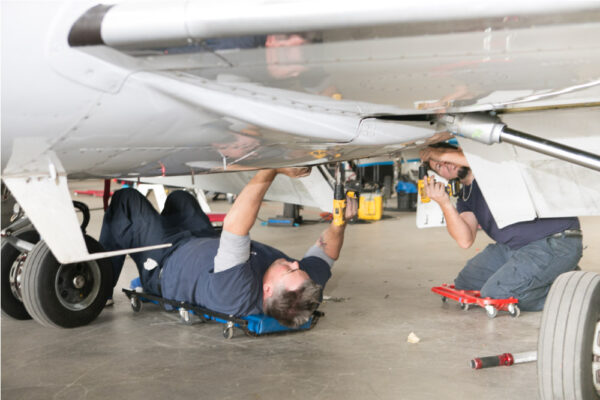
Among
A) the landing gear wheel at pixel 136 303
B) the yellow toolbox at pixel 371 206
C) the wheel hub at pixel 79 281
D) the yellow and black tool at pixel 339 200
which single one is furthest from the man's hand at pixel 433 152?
the yellow toolbox at pixel 371 206

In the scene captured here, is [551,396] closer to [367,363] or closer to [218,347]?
[367,363]

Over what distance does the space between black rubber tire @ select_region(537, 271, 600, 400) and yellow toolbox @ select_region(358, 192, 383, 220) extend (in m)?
5.87

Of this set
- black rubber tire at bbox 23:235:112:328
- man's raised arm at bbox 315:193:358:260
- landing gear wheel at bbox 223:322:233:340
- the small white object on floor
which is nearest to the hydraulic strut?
man's raised arm at bbox 315:193:358:260

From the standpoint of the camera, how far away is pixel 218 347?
2.64 metres

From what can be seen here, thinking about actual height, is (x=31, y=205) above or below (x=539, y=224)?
above

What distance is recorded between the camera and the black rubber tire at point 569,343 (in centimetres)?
178

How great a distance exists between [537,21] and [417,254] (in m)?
4.17

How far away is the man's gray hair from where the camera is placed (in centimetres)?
256

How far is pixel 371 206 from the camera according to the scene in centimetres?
783

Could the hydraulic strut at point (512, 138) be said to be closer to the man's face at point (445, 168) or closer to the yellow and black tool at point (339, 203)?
the yellow and black tool at point (339, 203)

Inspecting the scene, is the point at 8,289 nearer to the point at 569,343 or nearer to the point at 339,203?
the point at 339,203

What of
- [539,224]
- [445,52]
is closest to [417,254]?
[539,224]

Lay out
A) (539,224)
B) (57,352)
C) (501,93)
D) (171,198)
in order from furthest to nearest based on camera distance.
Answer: (171,198) < (539,224) < (57,352) < (501,93)

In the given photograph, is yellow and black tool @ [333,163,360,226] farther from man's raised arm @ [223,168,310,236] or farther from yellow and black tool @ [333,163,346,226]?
man's raised arm @ [223,168,310,236]
